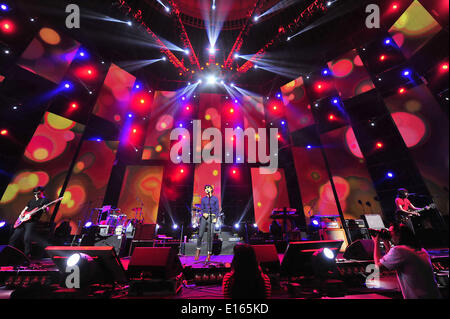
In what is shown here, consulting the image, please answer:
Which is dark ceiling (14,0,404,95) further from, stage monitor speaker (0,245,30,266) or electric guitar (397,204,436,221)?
stage monitor speaker (0,245,30,266)

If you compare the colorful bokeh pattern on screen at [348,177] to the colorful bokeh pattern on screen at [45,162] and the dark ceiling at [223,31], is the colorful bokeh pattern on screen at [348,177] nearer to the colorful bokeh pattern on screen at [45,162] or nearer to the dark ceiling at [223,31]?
the dark ceiling at [223,31]

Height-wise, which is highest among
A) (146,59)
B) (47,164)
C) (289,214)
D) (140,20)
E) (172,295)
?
(146,59)

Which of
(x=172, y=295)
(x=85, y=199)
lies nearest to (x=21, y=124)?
(x=85, y=199)

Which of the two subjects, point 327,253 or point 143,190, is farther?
point 143,190

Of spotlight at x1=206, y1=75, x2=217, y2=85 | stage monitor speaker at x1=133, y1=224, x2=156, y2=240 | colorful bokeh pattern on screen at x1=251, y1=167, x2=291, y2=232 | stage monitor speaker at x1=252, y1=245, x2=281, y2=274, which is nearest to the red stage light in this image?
spotlight at x1=206, y1=75, x2=217, y2=85

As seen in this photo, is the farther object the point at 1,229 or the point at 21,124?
the point at 21,124

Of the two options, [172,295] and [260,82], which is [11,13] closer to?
[172,295]

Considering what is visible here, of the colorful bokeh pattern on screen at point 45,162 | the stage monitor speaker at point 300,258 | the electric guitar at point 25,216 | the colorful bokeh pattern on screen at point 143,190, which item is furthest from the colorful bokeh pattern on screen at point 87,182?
the stage monitor speaker at point 300,258

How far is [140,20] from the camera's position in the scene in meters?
6.89

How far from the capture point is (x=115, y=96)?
8.73 meters

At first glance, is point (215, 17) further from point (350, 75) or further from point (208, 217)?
point (208, 217)

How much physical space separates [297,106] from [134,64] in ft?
28.7

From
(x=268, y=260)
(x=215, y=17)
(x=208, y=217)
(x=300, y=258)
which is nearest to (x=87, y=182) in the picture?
(x=208, y=217)

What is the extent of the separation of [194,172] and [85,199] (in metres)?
4.67
